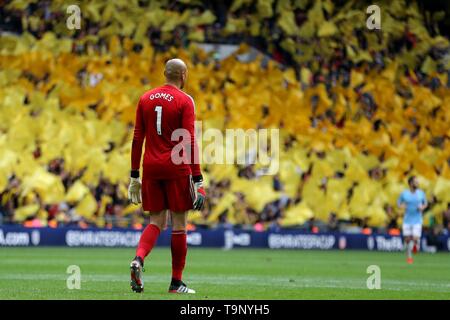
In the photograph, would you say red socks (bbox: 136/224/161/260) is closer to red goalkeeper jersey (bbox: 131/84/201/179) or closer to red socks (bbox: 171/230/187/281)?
red socks (bbox: 171/230/187/281)

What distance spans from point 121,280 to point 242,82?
2035 cm

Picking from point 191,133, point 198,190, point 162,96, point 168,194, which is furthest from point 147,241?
point 162,96

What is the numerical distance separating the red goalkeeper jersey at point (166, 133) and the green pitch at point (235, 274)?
4.51ft

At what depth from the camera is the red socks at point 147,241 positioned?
1220cm

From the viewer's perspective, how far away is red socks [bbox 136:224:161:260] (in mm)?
12195

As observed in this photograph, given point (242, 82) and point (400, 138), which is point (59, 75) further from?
point (400, 138)

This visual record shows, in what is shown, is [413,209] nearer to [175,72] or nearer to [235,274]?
[235,274]

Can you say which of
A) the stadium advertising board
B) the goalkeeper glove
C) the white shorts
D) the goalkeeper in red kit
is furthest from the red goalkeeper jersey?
the stadium advertising board

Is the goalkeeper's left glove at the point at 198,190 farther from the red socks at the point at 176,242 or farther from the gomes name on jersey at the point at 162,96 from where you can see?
the gomes name on jersey at the point at 162,96

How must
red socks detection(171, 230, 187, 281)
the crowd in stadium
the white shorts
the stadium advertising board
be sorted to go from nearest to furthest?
1. red socks detection(171, 230, 187, 281)
2. the white shorts
3. the stadium advertising board
4. the crowd in stadium

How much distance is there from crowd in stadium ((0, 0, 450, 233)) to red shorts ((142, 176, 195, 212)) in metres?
17.7

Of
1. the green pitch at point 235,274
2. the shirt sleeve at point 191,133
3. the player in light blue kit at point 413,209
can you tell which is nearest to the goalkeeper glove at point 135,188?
the shirt sleeve at point 191,133

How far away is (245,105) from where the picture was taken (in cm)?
3422

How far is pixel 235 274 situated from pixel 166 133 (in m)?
6.22
